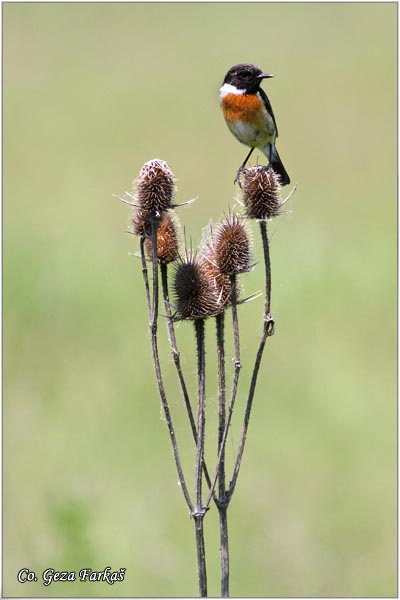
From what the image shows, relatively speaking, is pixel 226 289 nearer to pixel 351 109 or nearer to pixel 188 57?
pixel 351 109

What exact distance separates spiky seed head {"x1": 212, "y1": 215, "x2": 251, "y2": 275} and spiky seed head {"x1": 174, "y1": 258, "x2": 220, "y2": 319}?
0.38ft

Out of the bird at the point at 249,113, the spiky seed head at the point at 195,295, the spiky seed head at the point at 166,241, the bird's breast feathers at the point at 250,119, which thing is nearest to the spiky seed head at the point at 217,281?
the spiky seed head at the point at 195,295

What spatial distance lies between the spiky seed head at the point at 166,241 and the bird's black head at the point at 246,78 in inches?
74.6

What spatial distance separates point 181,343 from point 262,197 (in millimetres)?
6843

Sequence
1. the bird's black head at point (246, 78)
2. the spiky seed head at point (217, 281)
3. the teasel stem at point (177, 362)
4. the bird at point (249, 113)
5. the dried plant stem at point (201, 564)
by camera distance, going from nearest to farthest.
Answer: the dried plant stem at point (201, 564)
the teasel stem at point (177, 362)
the spiky seed head at point (217, 281)
the bird's black head at point (246, 78)
the bird at point (249, 113)

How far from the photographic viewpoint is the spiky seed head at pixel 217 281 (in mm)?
4082

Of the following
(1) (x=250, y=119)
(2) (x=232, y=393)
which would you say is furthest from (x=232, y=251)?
(1) (x=250, y=119)

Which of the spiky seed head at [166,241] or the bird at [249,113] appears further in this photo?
the bird at [249,113]

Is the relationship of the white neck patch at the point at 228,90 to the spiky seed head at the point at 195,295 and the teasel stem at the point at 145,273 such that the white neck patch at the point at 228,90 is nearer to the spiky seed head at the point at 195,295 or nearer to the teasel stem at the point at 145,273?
the spiky seed head at the point at 195,295

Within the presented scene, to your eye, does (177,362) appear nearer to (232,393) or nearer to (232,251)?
(232,393)

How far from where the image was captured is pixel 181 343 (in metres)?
10.9

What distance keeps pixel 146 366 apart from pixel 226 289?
7.10m

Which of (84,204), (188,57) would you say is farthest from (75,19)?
(84,204)

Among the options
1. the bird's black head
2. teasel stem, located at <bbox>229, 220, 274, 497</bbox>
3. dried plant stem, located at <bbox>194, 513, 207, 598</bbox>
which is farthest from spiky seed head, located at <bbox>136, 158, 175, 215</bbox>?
the bird's black head
